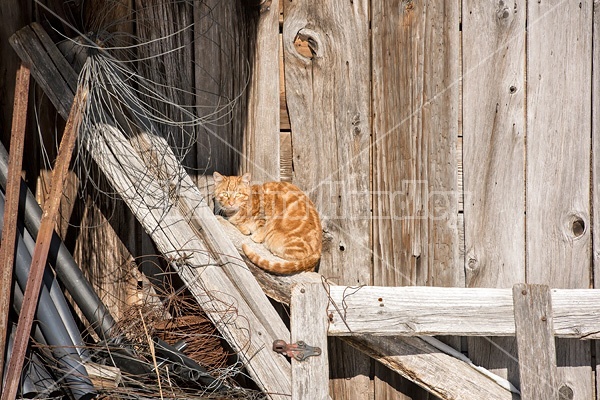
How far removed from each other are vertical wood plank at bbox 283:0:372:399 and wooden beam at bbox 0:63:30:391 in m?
1.18

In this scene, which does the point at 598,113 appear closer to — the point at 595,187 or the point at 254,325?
the point at 595,187

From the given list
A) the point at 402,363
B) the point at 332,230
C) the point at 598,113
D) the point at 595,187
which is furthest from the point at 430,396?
the point at 598,113

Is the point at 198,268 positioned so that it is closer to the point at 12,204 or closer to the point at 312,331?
the point at 312,331

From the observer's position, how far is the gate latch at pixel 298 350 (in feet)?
8.09

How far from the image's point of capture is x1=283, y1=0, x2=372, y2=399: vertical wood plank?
277 cm

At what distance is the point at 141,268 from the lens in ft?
9.63

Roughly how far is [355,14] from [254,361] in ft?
5.39

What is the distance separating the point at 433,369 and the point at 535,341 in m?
0.45

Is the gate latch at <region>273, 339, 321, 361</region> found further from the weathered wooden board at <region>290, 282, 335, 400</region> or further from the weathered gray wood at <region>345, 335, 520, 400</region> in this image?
the weathered gray wood at <region>345, 335, 520, 400</region>

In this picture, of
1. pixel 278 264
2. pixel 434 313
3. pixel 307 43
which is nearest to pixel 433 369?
pixel 434 313

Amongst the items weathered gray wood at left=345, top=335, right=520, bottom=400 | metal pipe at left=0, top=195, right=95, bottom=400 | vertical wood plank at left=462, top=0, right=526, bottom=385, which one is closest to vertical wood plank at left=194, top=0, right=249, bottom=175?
metal pipe at left=0, top=195, right=95, bottom=400

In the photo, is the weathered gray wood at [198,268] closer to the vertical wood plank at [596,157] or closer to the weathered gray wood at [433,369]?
the weathered gray wood at [433,369]

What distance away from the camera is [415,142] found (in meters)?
2.77

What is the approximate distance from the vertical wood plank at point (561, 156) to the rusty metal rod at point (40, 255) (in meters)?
2.04
